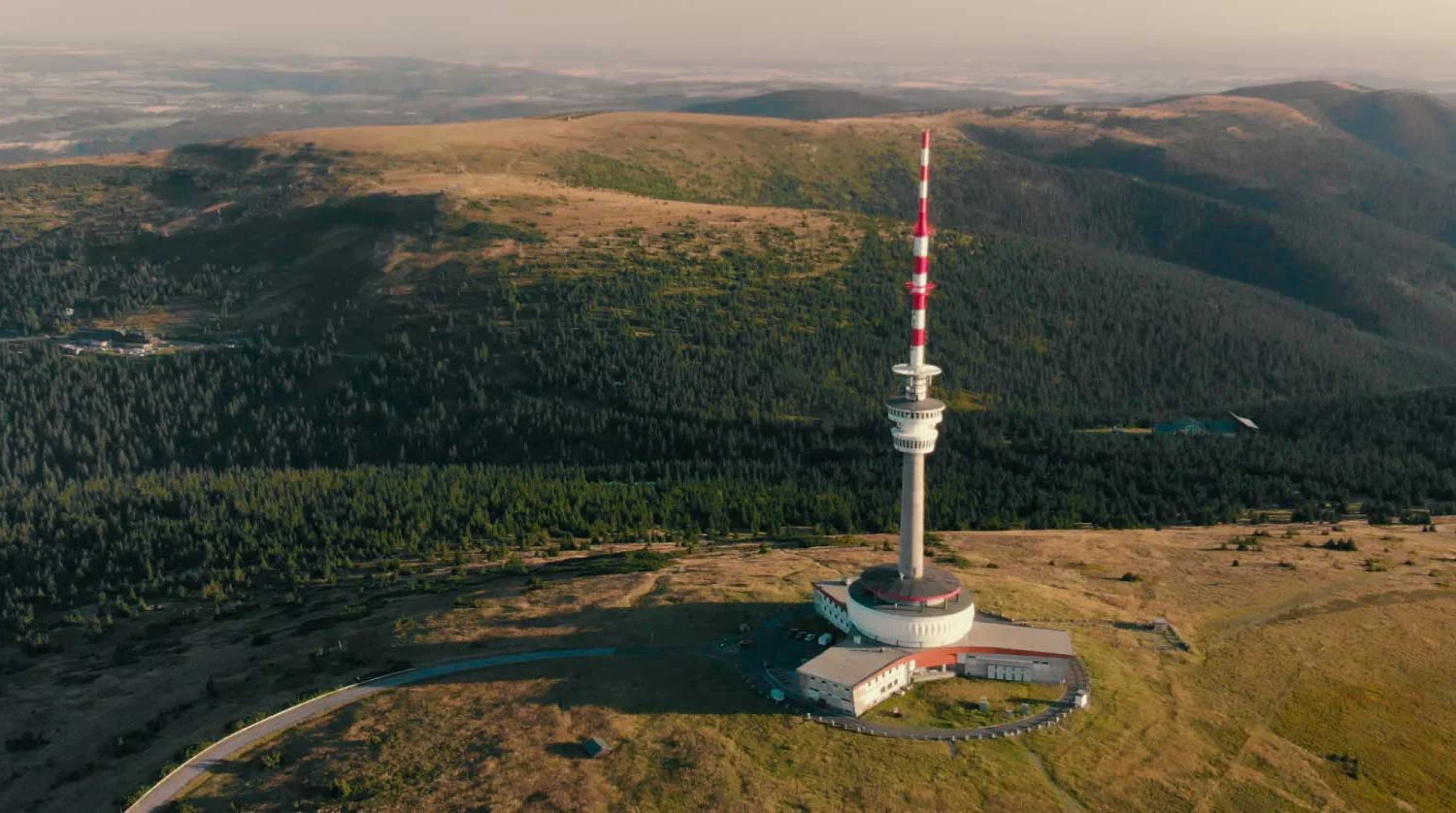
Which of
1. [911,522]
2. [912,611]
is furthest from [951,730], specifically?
[911,522]

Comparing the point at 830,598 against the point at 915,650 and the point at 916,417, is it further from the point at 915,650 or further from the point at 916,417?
the point at 916,417

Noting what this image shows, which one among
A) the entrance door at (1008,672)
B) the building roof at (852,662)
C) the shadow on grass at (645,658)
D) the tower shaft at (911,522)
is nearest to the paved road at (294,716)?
the shadow on grass at (645,658)

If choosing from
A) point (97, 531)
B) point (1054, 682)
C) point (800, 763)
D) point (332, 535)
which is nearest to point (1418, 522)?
point (1054, 682)

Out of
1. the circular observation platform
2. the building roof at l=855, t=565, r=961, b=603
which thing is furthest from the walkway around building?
the building roof at l=855, t=565, r=961, b=603

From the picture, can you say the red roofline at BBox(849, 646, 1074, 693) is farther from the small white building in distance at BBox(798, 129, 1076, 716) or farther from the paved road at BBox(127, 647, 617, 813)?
the paved road at BBox(127, 647, 617, 813)

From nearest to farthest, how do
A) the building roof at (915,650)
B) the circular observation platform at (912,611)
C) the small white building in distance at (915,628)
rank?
the building roof at (915,650)
the small white building in distance at (915,628)
the circular observation platform at (912,611)

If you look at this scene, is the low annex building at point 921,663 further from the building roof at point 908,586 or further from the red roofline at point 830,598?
the red roofline at point 830,598
